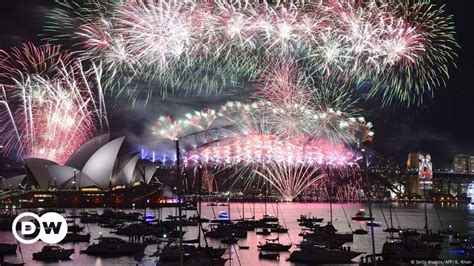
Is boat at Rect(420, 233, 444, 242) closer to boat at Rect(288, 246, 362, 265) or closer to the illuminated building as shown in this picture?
boat at Rect(288, 246, 362, 265)

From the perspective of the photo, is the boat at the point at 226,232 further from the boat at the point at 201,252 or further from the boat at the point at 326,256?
the boat at the point at 201,252

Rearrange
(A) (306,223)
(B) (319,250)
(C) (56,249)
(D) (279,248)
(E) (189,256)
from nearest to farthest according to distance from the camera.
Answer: (E) (189,256)
(B) (319,250)
(C) (56,249)
(D) (279,248)
(A) (306,223)

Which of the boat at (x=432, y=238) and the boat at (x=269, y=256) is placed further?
the boat at (x=432, y=238)

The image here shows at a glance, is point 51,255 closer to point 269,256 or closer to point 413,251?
point 269,256

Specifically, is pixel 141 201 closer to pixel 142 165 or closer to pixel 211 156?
pixel 142 165

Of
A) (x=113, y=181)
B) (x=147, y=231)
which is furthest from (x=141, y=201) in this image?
(x=147, y=231)

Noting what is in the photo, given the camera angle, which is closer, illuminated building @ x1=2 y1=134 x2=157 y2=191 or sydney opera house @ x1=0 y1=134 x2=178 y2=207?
illuminated building @ x1=2 y1=134 x2=157 y2=191

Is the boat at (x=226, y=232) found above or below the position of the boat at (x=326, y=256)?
above

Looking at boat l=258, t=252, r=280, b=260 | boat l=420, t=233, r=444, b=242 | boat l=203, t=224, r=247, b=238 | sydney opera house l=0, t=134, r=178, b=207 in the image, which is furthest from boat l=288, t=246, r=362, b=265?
sydney opera house l=0, t=134, r=178, b=207

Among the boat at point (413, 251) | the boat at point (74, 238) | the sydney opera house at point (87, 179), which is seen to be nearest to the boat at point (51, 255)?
the boat at point (74, 238)
